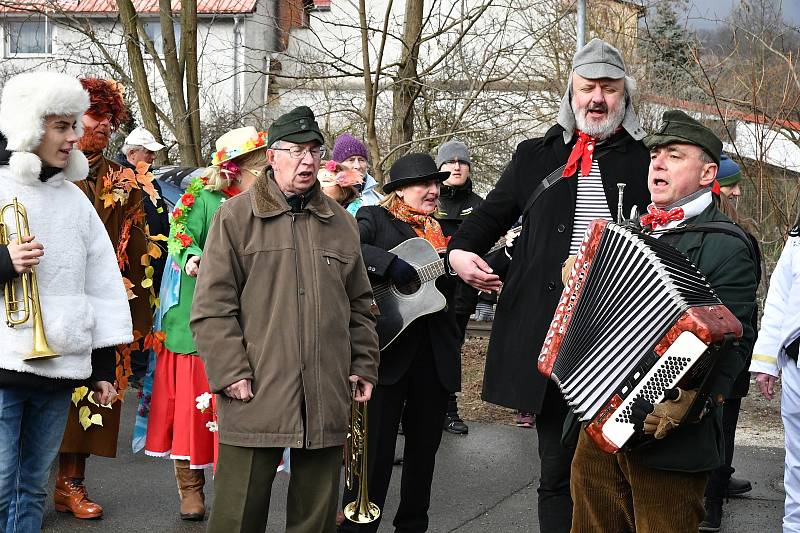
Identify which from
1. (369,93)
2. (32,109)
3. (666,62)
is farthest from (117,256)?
(666,62)

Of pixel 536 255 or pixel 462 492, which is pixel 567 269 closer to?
pixel 536 255

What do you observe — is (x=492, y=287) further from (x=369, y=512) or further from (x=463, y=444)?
(x=463, y=444)

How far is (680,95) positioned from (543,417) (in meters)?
16.0

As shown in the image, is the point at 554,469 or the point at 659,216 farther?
the point at 554,469

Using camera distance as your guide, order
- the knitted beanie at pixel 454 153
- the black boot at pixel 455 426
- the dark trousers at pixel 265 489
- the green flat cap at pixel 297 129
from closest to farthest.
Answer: the dark trousers at pixel 265 489 → the green flat cap at pixel 297 129 → the black boot at pixel 455 426 → the knitted beanie at pixel 454 153

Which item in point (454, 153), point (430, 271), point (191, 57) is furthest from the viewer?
point (191, 57)

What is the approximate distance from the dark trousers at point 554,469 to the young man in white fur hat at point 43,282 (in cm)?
188

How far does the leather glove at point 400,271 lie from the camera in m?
5.49

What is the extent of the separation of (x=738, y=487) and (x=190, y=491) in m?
3.46

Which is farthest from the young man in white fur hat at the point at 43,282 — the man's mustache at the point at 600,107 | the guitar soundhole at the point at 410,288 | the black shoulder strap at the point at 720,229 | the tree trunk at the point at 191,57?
the tree trunk at the point at 191,57

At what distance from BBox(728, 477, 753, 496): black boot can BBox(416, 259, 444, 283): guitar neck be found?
265 centimetres

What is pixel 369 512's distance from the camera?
5320 millimetres

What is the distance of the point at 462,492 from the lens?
689 cm

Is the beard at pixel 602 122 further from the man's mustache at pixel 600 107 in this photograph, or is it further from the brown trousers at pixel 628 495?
the brown trousers at pixel 628 495
